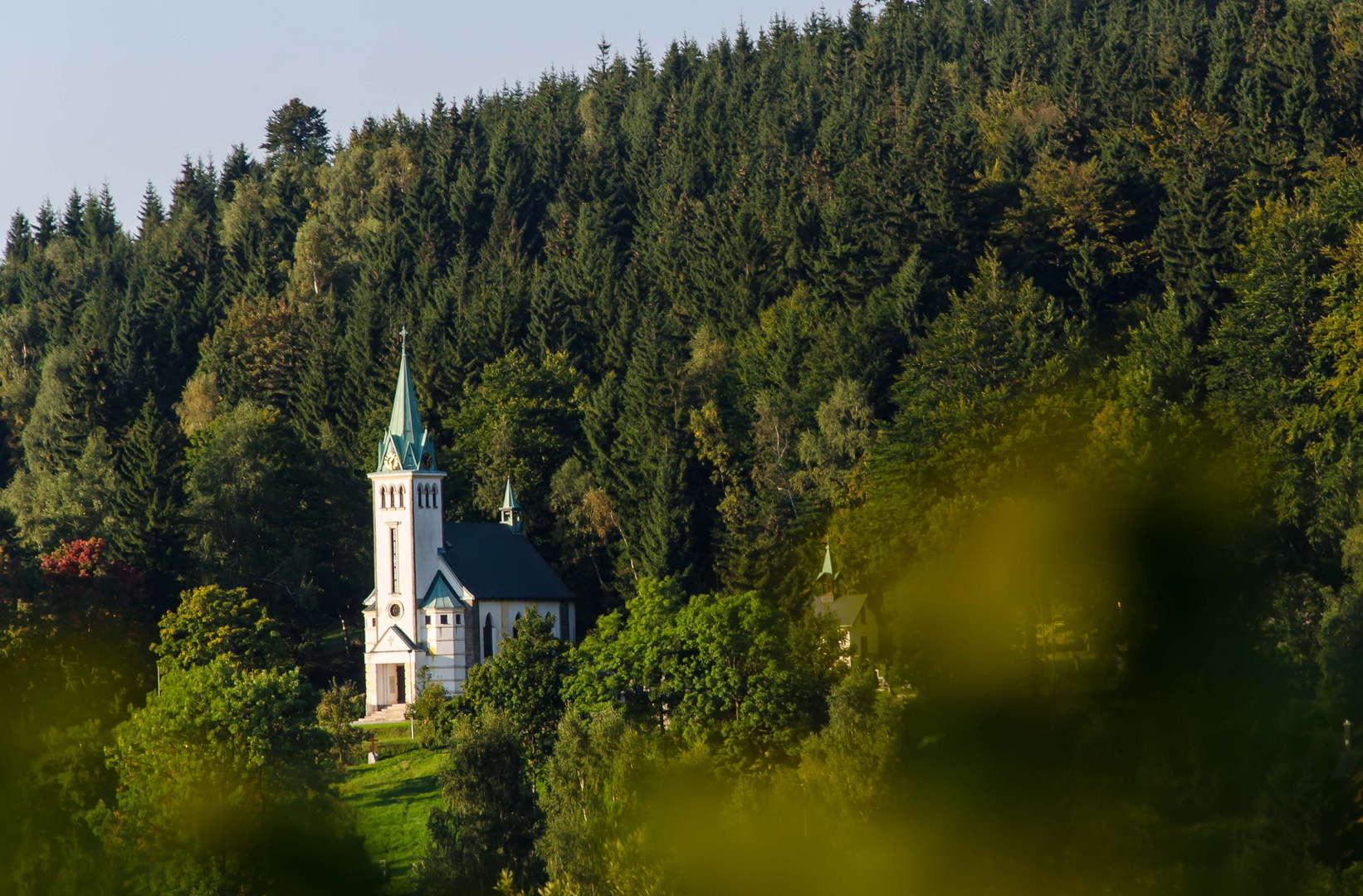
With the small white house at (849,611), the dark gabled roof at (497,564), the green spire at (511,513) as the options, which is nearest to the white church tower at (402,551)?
the dark gabled roof at (497,564)

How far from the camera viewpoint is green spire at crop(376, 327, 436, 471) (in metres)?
86.8

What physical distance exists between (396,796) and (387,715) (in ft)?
57.2

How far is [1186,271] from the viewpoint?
8325cm

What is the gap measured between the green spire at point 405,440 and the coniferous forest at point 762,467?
21.9ft

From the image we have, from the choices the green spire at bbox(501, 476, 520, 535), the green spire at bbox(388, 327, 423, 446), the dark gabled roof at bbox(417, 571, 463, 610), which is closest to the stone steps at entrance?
the dark gabled roof at bbox(417, 571, 463, 610)

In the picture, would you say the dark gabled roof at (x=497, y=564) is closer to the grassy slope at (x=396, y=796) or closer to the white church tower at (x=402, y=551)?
the white church tower at (x=402, y=551)

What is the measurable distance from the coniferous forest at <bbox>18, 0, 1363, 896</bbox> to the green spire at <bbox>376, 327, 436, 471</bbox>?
6.68 meters

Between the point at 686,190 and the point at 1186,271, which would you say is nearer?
the point at 1186,271

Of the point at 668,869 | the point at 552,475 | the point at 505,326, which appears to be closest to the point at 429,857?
the point at 668,869

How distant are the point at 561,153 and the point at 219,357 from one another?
A: 33.8m

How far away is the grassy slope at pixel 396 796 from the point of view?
182ft

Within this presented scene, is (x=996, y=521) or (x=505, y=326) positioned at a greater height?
(x=505, y=326)

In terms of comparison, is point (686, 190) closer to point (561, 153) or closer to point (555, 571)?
point (561, 153)

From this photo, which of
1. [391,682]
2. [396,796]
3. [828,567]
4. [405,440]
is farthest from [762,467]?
[396,796]
